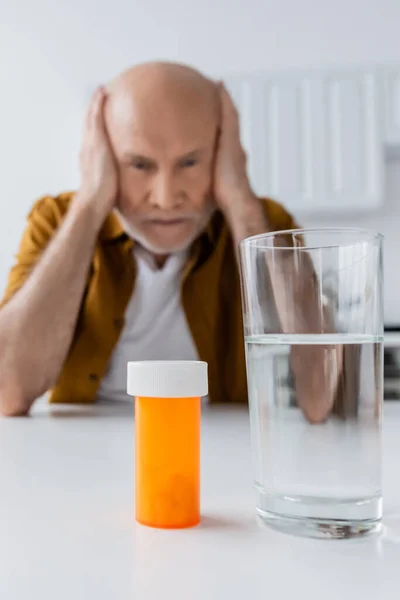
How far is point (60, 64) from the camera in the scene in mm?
2434

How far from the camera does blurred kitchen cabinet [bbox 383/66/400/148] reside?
2.09 meters

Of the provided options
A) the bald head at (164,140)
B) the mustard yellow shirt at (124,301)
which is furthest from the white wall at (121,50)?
the bald head at (164,140)

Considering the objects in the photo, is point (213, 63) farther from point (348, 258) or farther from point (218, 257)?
point (348, 258)

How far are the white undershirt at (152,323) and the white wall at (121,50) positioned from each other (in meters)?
1.21

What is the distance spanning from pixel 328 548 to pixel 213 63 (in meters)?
2.29

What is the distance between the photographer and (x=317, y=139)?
2.11m

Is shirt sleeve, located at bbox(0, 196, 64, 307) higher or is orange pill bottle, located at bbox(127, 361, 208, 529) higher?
shirt sleeve, located at bbox(0, 196, 64, 307)

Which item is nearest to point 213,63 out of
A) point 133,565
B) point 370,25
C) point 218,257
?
point 370,25

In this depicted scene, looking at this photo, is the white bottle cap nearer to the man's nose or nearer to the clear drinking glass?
the clear drinking glass

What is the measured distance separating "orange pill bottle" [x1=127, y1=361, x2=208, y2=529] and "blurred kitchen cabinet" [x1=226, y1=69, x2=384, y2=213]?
181cm

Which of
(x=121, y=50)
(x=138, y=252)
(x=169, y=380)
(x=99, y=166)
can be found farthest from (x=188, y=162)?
(x=121, y=50)

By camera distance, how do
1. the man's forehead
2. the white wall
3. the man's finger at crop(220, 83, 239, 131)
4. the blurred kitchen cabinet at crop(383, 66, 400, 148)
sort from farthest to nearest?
the white wall, the blurred kitchen cabinet at crop(383, 66, 400, 148), the man's finger at crop(220, 83, 239, 131), the man's forehead

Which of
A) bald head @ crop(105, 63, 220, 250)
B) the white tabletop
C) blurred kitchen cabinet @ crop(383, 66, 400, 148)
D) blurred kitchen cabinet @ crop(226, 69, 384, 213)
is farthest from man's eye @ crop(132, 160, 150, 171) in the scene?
blurred kitchen cabinet @ crop(383, 66, 400, 148)

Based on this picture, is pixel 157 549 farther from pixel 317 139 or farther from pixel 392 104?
pixel 392 104
